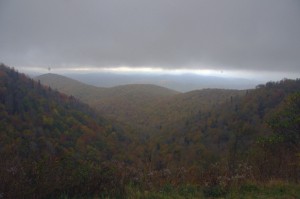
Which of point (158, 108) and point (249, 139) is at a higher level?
point (249, 139)

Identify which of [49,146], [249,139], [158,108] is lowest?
[158,108]

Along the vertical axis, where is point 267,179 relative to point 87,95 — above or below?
above

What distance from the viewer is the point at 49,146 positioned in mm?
36938

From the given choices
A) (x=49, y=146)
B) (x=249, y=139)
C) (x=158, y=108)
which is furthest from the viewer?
(x=158, y=108)

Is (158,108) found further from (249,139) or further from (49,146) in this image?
(249,139)

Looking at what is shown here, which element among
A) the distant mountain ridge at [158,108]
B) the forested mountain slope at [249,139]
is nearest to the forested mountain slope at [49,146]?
the forested mountain slope at [249,139]

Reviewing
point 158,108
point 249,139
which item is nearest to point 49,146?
point 249,139

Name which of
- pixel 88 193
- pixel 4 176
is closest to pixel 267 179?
pixel 88 193

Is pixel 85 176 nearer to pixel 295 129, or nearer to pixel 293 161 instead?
pixel 293 161

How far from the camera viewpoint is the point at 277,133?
9.77m

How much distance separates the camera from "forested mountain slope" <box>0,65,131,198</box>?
411cm

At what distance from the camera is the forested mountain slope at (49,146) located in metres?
4.11

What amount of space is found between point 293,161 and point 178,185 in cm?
330

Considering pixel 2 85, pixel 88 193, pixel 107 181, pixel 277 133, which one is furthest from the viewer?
pixel 2 85
